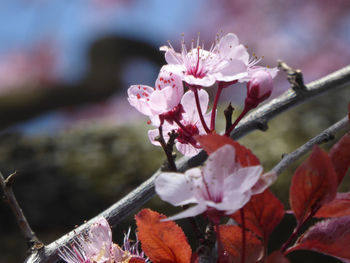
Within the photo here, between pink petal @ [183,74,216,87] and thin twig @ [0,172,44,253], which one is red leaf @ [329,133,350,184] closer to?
pink petal @ [183,74,216,87]

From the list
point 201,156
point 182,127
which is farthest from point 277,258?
point 201,156

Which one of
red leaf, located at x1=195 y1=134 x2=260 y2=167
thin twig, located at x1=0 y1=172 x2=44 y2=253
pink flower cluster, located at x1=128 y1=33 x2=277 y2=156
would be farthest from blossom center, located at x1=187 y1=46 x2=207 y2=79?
thin twig, located at x1=0 y1=172 x2=44 y2=253

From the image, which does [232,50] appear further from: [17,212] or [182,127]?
[17,212]

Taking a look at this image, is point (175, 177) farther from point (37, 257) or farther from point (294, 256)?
point (294, 256)

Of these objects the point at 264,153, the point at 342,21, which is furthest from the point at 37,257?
the point at 342,21

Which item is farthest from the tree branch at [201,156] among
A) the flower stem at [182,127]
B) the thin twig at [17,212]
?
the flower stem at [182,127]
